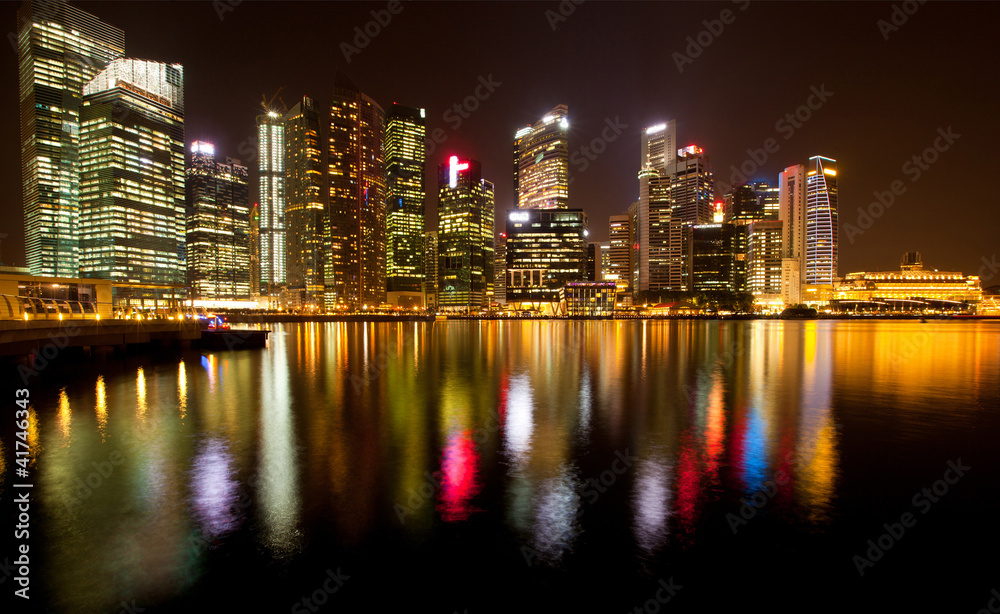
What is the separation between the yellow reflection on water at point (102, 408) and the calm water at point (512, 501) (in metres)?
0.15

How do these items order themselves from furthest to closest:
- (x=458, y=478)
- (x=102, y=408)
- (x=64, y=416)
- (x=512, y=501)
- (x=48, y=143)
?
(x=48, y=143) < (x=102, y=408) < (x=64, y=416) < (x=458, y=478) < (x=512, y=501)

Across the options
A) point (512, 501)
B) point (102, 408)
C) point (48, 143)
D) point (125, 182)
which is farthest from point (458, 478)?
point (48, 143)

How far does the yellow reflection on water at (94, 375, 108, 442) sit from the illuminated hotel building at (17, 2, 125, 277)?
200727 millimetres

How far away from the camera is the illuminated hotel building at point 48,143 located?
552ft

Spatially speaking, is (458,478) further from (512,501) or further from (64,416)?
(64,416)

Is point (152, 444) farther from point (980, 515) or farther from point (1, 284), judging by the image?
point (1, 284)

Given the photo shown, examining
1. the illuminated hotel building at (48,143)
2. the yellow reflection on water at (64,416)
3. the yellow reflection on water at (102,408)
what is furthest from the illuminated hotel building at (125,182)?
the yellow reflection on water at (64,416)

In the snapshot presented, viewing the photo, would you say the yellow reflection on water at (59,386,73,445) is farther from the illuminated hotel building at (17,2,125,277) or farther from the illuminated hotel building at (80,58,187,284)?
the illuminated hotel building at (17,2,125,277)

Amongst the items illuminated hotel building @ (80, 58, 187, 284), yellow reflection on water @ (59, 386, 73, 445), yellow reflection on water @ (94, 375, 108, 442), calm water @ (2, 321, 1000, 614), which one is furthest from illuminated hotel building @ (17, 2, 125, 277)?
calm water @ (2, 321, 1000, 614)

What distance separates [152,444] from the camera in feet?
43.9

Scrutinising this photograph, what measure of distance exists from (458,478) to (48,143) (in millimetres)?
232924

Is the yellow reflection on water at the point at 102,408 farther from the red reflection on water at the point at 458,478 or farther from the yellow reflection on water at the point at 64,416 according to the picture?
the red reflection on water at the point at 458,478

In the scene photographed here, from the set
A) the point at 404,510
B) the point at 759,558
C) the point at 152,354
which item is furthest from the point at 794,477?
the point at 152,354

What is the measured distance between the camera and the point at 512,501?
363 inches
